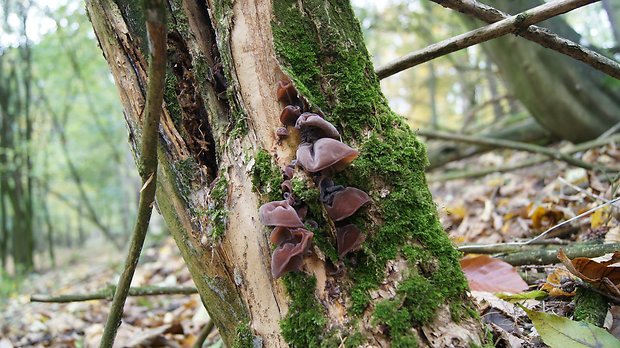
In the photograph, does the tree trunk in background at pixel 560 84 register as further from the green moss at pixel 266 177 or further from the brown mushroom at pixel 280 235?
the brown mushroom at pixel 280 235

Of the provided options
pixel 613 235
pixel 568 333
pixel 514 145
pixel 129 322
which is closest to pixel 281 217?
pixel 568 333

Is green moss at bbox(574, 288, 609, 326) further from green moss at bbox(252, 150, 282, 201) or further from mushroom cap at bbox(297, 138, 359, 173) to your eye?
green moss at bbox(252, 150, 282, 201)

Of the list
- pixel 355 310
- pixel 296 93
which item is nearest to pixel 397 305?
pixel 355 310

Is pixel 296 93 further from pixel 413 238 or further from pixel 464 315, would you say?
pixel 464 315

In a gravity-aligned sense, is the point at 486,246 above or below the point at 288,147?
below

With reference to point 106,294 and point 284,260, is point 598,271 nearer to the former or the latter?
point 284,260

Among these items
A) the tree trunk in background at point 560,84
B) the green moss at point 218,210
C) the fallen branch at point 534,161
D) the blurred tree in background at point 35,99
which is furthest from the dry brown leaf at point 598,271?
the blurred tree in background at point 35,99
